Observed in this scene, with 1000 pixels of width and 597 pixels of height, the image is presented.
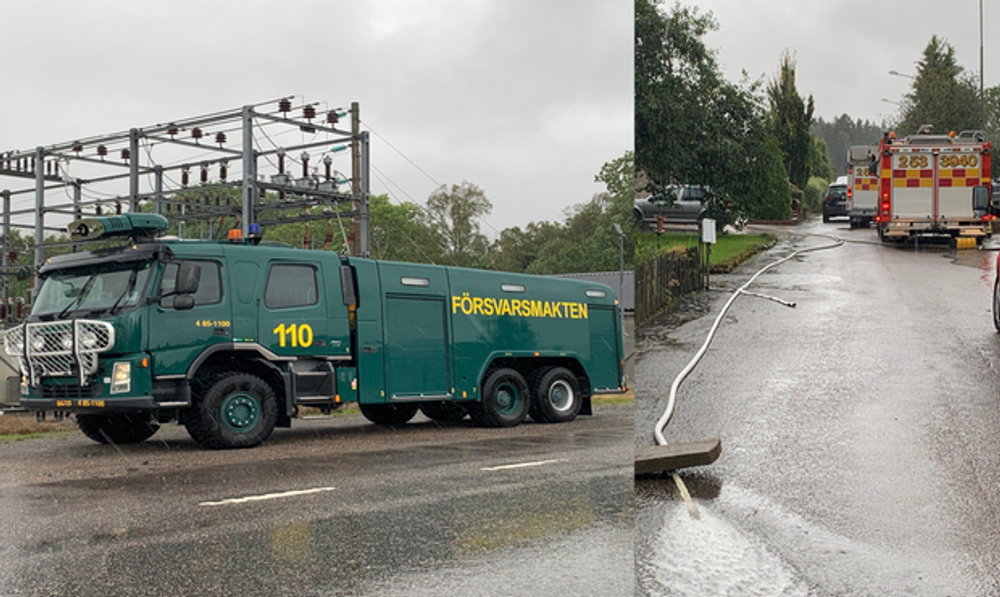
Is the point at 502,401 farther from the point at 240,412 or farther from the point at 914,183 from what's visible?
the point at 914,183

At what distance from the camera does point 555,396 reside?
Result: 1169cm

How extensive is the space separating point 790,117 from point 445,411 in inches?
356

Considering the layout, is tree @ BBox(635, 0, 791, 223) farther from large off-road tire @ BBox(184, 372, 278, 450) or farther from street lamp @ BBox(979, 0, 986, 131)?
large off-road tire @ BBox(184, 372, 278, 450)

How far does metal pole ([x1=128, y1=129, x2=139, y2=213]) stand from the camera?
13883 millimetres

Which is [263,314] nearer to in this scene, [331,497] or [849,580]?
[331,497]

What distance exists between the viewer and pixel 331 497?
18.1ft

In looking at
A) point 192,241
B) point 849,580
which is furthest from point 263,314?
point 849,580

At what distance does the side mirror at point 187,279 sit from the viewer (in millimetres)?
8445

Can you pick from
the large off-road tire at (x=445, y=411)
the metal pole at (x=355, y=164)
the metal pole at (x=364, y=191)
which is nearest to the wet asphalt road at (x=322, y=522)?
the large off-road tire at (x=445, y=411)

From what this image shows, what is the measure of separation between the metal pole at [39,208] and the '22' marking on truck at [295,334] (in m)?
2.28

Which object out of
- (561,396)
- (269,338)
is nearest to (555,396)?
(561,396)

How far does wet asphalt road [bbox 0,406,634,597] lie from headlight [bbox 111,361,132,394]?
2.00 feet

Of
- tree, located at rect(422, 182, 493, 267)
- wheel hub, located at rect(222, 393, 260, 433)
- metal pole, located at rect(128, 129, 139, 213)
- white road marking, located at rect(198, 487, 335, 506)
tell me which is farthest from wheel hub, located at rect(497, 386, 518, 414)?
metal pole, located at rect(128, 129, 139, 213)

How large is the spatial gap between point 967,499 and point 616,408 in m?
10.7
